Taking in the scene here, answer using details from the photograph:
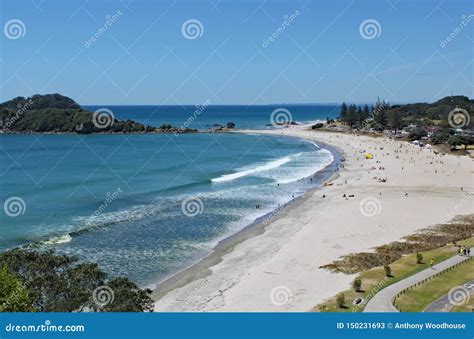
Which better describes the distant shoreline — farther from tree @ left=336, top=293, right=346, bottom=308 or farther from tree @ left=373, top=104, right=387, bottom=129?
tree @ left=373, top=104, right=387, bottom=129

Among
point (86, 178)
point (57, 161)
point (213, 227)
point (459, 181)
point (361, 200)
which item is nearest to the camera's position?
point (213, 227)

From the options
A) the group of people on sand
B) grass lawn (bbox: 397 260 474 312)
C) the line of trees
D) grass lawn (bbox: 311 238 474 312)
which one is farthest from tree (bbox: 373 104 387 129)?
grass lawn (bbox: 397 260 474 312)

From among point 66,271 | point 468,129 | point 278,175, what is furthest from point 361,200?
point 468,129

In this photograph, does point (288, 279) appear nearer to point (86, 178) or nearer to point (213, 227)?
point (213, 227)

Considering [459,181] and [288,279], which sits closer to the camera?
[288,279]

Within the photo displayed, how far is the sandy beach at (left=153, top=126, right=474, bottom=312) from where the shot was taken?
90.5 ft

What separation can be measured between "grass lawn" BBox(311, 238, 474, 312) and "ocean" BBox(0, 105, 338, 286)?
38.8 feet

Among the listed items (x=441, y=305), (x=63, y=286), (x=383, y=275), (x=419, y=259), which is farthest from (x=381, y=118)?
(x=63, y=286)

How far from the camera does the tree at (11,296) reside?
16.2 metres

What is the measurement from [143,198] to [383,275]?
3467 cm

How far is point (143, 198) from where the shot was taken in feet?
189

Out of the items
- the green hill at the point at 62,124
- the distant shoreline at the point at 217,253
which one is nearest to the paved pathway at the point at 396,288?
the distant shoreline at the point at 217,253

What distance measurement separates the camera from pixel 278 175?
7500cm

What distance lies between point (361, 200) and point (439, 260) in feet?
77.1
